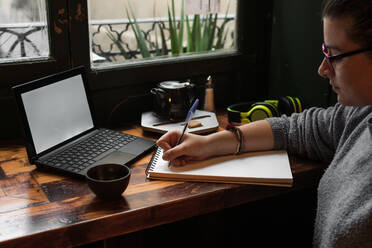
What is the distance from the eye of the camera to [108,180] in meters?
1.05

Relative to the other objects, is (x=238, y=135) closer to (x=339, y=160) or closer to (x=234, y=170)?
(x=234, y=170)

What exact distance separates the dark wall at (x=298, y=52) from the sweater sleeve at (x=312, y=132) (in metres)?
0.33

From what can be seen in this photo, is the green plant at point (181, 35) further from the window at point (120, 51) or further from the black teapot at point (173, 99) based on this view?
the black teapot at point (173, 99)

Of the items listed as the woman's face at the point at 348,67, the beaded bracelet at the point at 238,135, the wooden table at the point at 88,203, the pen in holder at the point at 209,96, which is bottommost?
the wooden table at the point at 88,203

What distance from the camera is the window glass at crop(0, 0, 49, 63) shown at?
1369mm

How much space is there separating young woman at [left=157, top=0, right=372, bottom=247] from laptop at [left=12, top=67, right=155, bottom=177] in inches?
7.1

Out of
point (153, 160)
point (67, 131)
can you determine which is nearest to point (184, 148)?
point (153, 160)

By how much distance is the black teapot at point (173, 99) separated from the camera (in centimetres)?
150

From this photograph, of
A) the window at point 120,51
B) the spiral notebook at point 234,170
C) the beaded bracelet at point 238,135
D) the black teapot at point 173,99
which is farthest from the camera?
the black teapot at point 173,99

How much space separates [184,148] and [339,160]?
42cm

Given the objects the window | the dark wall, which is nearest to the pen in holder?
the window

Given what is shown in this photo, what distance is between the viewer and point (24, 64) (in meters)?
1.39

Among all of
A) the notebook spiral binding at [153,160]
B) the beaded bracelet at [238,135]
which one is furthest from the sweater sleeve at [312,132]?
the notebook spiral binding at [153,160]

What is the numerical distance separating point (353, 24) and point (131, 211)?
660 mm
